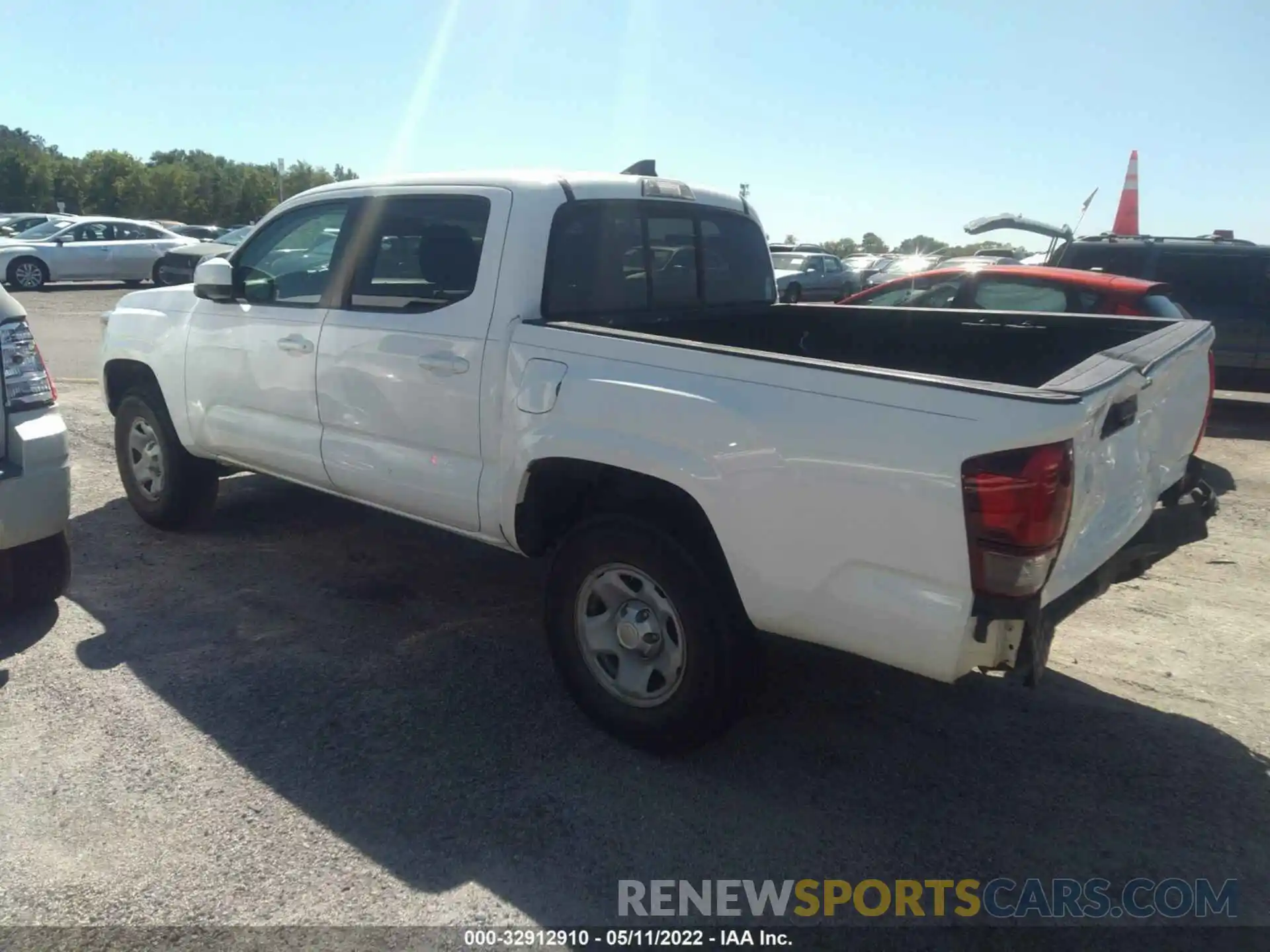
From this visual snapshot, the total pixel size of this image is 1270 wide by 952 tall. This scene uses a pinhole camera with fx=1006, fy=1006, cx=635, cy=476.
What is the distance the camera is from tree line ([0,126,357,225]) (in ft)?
160

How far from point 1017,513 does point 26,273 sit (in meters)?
24.0

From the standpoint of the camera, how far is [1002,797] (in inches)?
132

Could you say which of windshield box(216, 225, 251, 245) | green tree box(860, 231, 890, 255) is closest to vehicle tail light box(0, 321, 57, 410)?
windshield box(216, 225, 251, 245)

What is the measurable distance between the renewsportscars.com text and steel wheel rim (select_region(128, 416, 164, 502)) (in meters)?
3.97

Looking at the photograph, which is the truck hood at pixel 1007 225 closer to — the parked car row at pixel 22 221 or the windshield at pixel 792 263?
the windshield at pixel 792 263

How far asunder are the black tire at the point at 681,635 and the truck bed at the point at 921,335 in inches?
37.4

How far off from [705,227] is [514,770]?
2.68m

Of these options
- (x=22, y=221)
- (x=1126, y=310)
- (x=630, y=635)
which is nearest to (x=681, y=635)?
(x=630, y=635)

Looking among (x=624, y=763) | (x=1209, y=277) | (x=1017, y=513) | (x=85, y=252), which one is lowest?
(x=624, y=763)

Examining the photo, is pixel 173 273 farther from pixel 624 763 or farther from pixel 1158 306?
pixel 624 763

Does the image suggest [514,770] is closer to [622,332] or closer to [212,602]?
[622,332]

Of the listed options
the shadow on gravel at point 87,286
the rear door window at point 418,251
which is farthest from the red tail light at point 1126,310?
the shadow on gravel at point 87,286

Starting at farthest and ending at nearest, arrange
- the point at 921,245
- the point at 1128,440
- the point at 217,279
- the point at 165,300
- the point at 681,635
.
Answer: the point at 921,245 → the point at 165,300 → the point at 217,279 → the point at 681,635 → the point at 1128,440

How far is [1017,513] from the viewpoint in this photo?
2.54 meters
